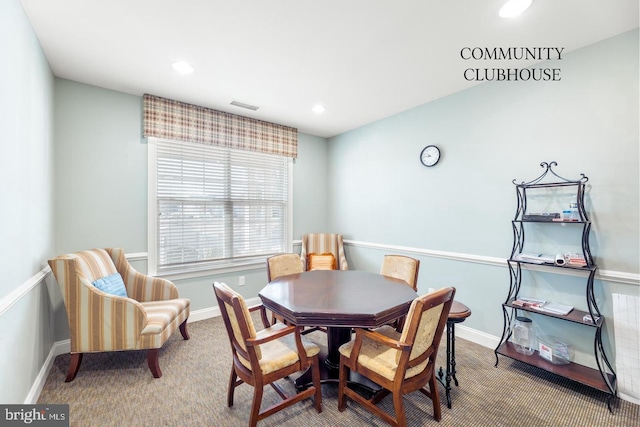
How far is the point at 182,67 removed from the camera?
242 cm

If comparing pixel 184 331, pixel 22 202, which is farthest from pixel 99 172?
pixel 184 331

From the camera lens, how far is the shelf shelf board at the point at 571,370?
6.28 ft

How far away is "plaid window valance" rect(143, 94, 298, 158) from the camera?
3.08m

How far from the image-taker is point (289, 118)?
12.4 feet

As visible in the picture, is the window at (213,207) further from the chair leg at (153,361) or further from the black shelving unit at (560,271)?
the black shelving unit at (560,271)

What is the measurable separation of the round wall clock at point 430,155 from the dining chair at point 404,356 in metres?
2.00

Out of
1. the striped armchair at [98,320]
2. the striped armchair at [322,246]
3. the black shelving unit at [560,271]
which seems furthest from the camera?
the striped armchair at [322,246]

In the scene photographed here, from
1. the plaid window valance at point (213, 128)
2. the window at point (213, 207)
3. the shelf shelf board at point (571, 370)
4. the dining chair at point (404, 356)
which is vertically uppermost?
the plaid window valance at point (213, 128)

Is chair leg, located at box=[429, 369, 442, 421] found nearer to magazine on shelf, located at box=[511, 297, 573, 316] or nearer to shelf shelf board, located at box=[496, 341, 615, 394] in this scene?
shelf shelf board, located at box=[496, 341, 615, 394]

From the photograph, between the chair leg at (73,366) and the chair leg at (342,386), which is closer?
the chair leg at (342,386)

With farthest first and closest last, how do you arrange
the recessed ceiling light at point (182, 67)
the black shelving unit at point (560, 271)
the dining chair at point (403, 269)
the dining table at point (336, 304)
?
the dining chair at point (403, 269) < the recessed ceiling light at point (182, 67) < the black shelving unit at point (560, 271) < the dining table at point (336, 304)

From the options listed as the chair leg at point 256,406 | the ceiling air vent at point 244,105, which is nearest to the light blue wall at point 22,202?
the chair leg at point 256,406

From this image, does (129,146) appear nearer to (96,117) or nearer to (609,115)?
(96,117)

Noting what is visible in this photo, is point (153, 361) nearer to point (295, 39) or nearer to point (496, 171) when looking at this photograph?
point (295, 39)
